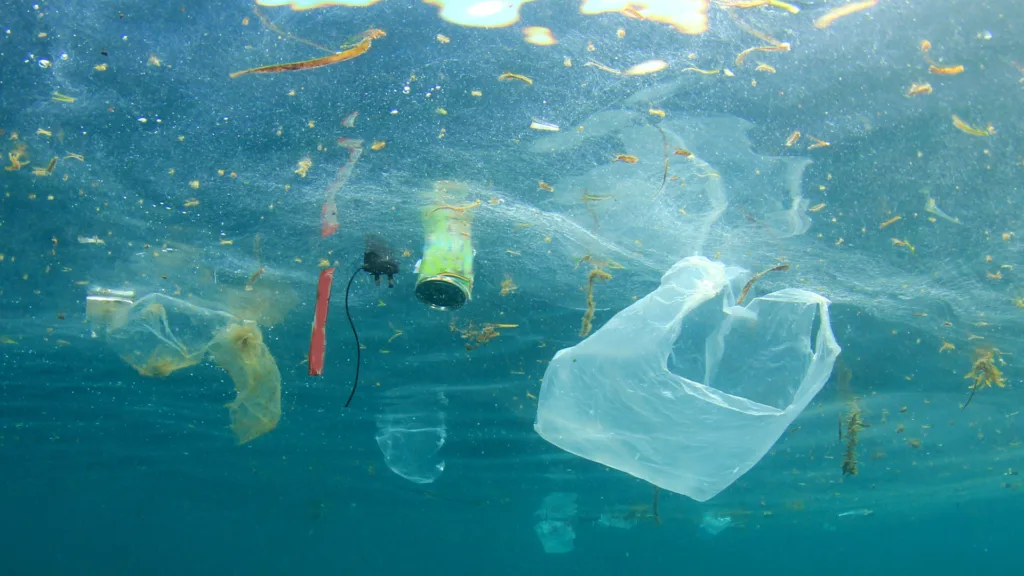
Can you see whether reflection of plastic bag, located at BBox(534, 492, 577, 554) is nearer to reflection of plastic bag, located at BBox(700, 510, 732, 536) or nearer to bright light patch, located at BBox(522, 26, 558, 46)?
reflection of plastic bag, located at BBox(700, 510, 732, 536)

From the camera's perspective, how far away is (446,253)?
7.11 meters

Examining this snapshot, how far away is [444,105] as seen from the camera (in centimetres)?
591

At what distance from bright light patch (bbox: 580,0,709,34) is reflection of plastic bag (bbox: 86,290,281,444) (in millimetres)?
5780

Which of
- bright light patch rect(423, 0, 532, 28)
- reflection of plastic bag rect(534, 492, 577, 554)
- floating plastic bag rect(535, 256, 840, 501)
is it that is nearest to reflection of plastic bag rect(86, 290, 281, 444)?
floating plastic bag rect(535, 256, 840, 501)

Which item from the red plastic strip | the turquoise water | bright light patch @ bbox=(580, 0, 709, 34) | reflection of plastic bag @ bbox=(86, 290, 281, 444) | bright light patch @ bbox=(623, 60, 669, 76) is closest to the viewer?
bright light patch @ bbox=(580, 0, 709, 34)

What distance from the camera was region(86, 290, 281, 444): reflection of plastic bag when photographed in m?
7.25

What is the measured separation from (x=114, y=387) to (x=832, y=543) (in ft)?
219

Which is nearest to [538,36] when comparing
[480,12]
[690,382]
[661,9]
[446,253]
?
[480,12]

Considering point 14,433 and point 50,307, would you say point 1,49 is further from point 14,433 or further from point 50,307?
point 14,433

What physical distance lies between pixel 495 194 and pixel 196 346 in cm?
558

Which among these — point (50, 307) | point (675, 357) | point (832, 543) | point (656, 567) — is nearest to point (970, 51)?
point (675, 357)

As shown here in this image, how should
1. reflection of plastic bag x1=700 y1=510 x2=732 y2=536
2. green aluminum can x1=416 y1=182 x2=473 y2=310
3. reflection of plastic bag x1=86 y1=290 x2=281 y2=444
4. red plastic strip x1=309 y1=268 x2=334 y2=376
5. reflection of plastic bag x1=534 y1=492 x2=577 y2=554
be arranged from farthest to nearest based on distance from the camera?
reflection of plastic bag x1=700 y1=510 x2=732 y2=536 < reflection of plastic bag x1=534 y1=492 x2=577 y2=554 < reflection of plastic bag x1=86 y1=290 x2=281 y2=444 < green aluminum can x1=416 y1=182 x2=473 y2=310 < red plastic strip x1=309 y1=268 x2=334 y2=376

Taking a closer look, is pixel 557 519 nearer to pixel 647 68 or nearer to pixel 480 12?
pixel 647 68

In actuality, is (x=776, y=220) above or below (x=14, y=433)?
above
